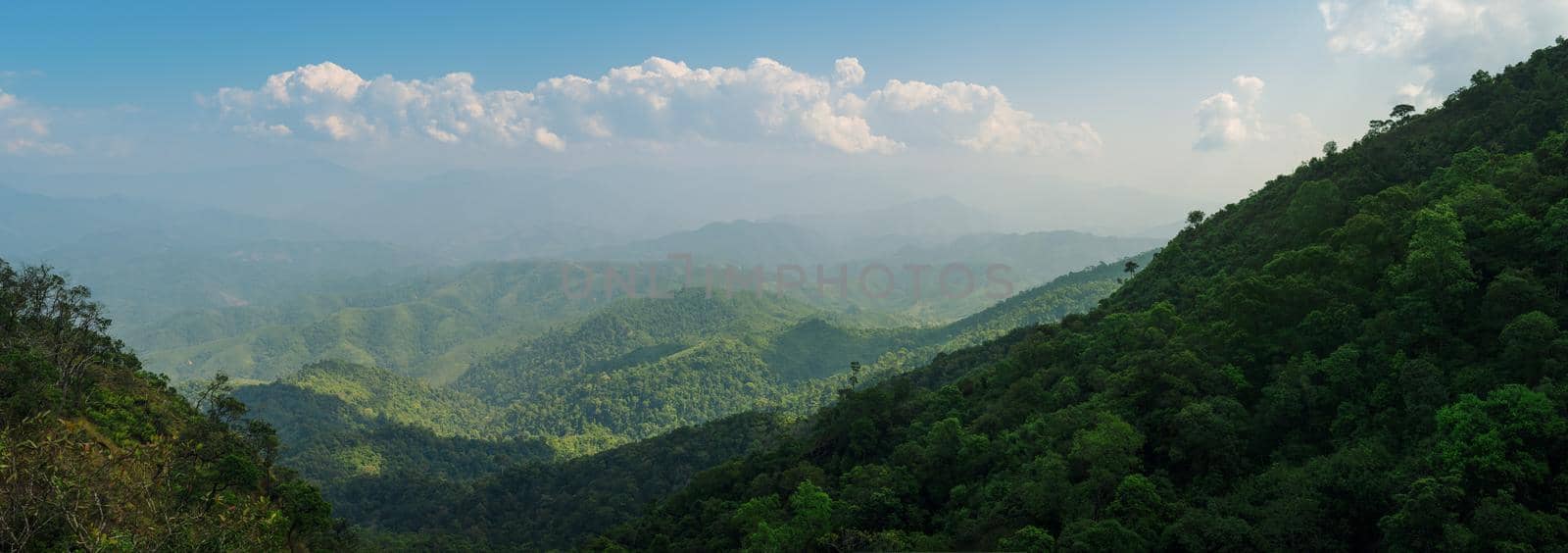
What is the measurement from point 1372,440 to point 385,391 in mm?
182619

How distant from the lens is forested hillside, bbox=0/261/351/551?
540 inches

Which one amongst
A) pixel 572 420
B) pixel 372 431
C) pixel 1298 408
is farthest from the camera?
pixel 572 420

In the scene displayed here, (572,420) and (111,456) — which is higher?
(111,456)

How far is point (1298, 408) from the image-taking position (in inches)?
993

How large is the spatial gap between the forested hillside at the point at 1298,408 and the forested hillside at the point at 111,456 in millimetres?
18288

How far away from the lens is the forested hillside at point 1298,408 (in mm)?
18953

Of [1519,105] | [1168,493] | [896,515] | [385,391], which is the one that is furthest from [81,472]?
[385,391]

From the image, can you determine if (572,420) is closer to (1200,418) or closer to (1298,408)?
(1200,418)

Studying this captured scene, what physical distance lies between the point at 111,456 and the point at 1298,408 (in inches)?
1461

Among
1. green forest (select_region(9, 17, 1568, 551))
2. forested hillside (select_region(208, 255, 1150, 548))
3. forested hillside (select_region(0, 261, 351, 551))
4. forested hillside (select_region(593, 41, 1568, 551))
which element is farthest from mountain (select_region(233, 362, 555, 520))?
Answer: forested hillside (select_region(593, 41, 1568, 551))

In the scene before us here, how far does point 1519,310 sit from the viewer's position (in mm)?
23109

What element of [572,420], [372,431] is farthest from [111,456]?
[572,420]

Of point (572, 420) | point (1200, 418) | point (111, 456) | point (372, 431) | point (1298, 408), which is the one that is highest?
point (1298, 408)

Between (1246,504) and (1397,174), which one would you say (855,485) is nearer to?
(1246,504)
